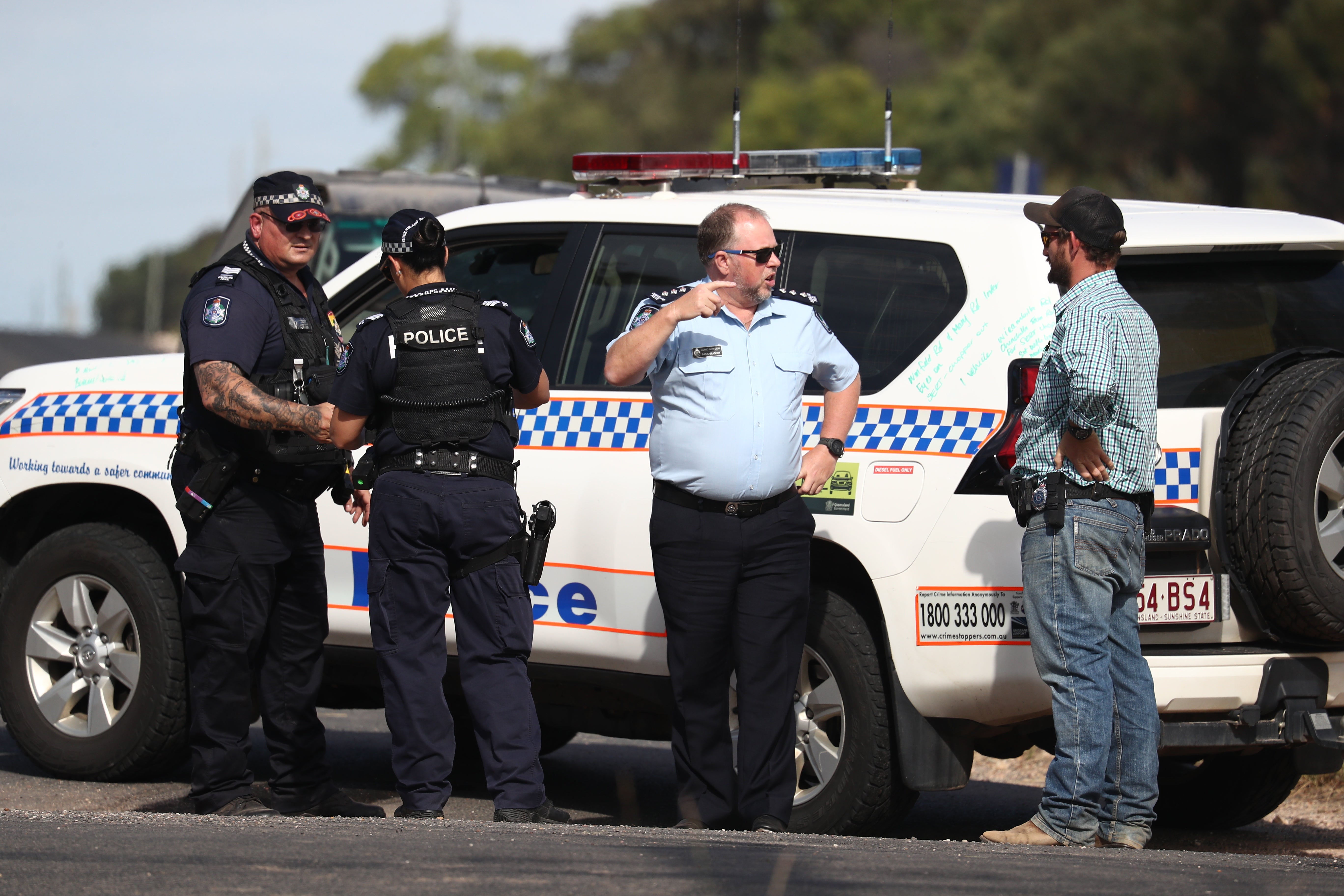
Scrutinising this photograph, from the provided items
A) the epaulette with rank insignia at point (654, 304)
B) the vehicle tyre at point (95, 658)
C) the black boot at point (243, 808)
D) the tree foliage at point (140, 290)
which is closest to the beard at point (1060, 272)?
→ the epaulette with rank insignia at point (654, 304)

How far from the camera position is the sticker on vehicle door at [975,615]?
14.3ft

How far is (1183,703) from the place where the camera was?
4.24 m

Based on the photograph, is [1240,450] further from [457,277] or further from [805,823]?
[457,277]

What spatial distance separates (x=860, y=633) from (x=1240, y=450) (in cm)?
111

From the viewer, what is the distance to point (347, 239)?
389 inches

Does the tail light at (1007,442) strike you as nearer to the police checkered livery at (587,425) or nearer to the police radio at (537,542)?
the police checkered livery at (587,425)

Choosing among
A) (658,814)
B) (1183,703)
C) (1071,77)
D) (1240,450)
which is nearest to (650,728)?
(658,814)

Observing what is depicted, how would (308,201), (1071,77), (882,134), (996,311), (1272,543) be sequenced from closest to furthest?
(1272,543)
(996,311)
(308,201)
(1071,77)
(882,134)

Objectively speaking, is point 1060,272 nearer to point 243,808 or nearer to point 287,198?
point 287,198

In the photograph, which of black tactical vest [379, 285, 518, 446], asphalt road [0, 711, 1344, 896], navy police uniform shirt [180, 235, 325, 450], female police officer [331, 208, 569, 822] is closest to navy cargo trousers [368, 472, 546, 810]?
female police officer [331, 208, 569, 822]

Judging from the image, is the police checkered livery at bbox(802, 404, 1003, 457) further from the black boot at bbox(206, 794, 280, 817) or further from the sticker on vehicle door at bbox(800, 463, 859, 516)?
the black boot at bbox(206, 794, 280, 817)

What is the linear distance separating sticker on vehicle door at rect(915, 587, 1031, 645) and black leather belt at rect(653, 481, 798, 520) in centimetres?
45

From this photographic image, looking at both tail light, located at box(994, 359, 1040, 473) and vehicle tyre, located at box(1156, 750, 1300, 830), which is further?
vehicle tyre, located at box(1156, 750, 1300, 830)

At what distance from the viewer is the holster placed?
4754 mm
